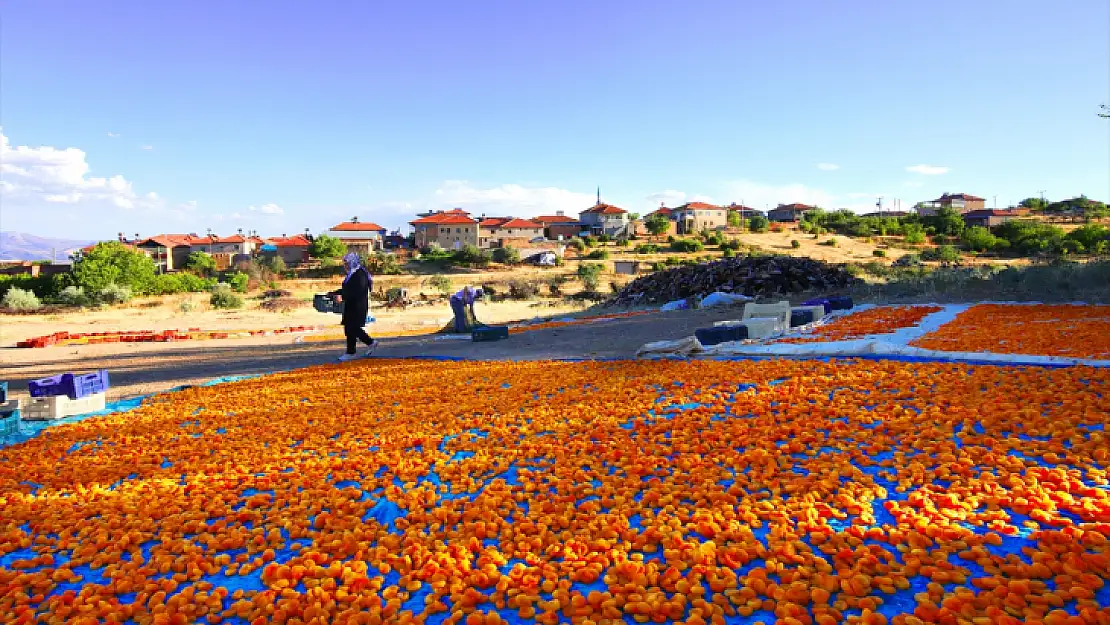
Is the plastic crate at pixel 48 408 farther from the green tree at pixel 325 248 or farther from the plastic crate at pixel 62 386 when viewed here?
the green tree at pixel 325 248

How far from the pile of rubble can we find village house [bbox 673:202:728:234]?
63.7m

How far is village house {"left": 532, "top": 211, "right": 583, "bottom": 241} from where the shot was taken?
265 feet

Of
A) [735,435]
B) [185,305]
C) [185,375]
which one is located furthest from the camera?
[185,305]

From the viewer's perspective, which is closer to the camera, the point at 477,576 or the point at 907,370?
the point at 477,576

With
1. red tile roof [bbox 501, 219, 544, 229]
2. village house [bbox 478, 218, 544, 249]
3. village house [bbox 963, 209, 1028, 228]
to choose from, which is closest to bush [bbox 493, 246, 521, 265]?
village house [bbox 478, 218, 544, 249]

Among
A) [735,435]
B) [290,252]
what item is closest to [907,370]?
[735,435]

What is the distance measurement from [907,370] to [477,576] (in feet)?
18.9

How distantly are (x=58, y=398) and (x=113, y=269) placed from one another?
1494 inches

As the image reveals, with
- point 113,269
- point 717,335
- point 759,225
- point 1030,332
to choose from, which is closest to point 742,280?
point 717,335

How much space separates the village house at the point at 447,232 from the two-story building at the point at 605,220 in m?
17.1

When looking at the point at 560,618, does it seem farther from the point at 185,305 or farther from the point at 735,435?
the point at 185,305

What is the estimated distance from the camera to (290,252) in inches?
2653

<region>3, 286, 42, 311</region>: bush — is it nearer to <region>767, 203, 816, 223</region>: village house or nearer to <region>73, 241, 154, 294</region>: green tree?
<region>73, 241, 154, 294</region>: green tree

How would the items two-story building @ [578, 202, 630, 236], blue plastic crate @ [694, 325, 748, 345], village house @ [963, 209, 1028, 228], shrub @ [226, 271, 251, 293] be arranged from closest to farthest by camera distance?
blue plastic crate @ [694, 325, 748, 345] < shrub @ [226, 271, 251, 293] < village house @ [963, 209, 1028, 228] < two-story building @ [578, 202, 630, 236]
